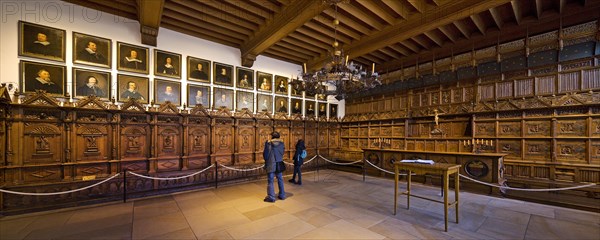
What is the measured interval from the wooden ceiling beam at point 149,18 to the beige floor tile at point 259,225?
5.44 metres

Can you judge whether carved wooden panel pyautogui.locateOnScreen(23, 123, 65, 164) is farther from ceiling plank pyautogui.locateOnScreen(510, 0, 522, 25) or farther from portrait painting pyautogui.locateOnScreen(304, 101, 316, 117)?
ceiling plank pyautogui.locateOnScreen(510, 0, 522, 25)

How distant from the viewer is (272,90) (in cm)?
1026

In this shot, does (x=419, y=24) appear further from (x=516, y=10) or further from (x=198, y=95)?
(x=198, y=95)

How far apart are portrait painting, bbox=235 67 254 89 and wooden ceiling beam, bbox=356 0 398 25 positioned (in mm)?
5193

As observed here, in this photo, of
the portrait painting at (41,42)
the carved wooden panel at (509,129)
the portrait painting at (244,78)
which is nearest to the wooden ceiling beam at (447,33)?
the carved wooden panel at (509,129)

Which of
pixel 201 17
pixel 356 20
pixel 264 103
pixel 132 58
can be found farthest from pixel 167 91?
pixel 356 20

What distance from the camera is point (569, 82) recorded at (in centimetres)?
672

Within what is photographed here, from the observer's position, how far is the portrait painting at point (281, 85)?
10430mm

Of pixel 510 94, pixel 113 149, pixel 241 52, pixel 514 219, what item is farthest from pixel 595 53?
pixel 113 149

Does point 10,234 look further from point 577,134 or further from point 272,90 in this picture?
point 577,134

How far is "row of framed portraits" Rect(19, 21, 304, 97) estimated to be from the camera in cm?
568

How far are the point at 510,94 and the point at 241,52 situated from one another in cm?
996

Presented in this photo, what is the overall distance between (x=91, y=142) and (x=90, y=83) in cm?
165

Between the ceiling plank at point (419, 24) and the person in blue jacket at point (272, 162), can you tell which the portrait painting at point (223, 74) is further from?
the ceiling plank at point (419, 24)
